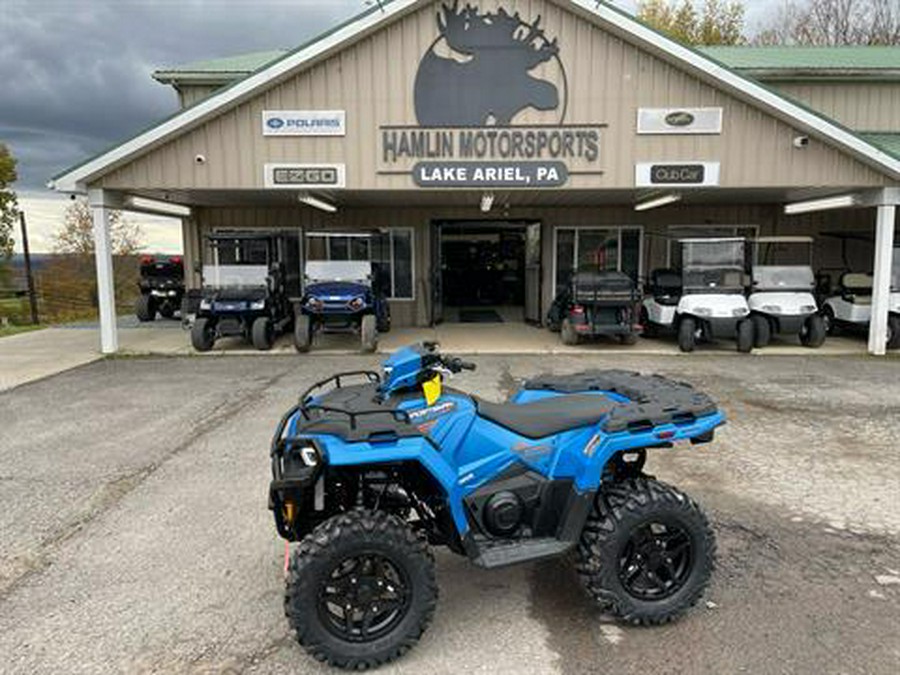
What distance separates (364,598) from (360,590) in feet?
0.13

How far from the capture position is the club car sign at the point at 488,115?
31.4ft

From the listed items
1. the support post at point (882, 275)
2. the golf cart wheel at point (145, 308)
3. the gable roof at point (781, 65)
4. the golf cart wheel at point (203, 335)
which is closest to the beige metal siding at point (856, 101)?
the gable roof at point (781, 65)

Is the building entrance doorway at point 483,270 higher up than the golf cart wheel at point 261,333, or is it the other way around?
the building entrance doorway at point 483,270

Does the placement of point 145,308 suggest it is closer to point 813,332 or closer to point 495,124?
point 495,124

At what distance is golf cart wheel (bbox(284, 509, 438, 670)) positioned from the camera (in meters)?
2.41

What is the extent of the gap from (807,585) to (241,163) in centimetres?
925

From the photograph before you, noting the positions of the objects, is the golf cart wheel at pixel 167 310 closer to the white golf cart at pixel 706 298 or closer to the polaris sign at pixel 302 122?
the polaris sign at pixel 302 122

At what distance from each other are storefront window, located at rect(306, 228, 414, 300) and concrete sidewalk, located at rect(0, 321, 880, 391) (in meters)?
1.55

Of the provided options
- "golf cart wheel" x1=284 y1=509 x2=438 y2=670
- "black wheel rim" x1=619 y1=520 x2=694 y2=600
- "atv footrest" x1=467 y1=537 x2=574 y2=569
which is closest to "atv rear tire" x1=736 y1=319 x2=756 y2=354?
"black wheel rim" x1=619 y1=520 x2=694 y2=600

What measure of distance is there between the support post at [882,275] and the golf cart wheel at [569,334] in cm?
477

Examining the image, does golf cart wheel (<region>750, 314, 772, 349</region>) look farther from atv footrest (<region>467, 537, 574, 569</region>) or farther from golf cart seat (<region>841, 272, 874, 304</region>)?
atv footrest (<region>467, 537, 574, 569</region>)

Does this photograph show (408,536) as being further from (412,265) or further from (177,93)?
(177,93)

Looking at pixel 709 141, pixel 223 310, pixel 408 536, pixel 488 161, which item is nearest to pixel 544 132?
pixel 488 161

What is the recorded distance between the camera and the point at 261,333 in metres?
10.5
